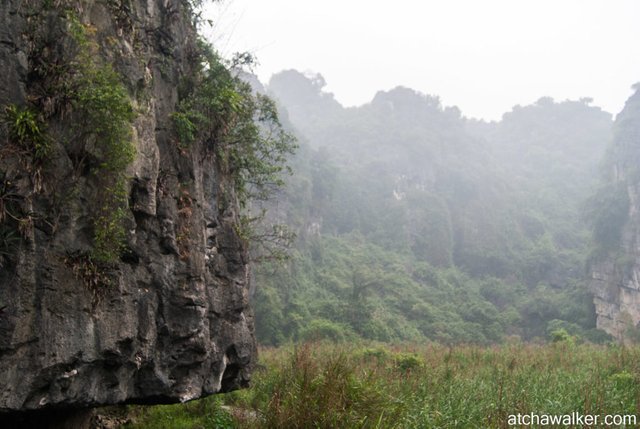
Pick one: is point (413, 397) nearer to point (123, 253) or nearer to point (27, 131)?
point (123, 253)

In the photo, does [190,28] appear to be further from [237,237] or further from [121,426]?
[121,426]

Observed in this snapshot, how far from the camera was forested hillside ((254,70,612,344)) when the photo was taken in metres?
32.2

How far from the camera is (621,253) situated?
34.9 metres

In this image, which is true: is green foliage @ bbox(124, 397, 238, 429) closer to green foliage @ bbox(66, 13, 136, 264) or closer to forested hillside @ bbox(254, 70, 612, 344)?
green foliage @ bbox(66, 13, 136, 264)

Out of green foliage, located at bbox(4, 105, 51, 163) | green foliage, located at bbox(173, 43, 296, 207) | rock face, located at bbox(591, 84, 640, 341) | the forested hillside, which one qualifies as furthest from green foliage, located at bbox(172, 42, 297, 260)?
rock face, located at bbox(591, 84, 640, 341)

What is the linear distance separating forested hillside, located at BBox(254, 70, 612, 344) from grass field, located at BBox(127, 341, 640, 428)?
48.2ft

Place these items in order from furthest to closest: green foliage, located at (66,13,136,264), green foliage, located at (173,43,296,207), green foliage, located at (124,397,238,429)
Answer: green foliage, located at (124,397,238,429)
green foliage, located at (173,43,296,207)
green foliage, located at (66,13,136,264)

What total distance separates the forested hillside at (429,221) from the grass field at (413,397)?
14694 millimetres

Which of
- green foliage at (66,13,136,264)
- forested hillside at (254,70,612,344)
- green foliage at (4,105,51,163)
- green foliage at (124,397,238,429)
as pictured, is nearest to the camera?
green foliage at (4,105,51,163)

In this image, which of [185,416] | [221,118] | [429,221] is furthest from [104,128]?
[429,221]

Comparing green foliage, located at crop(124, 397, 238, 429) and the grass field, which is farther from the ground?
the grass field

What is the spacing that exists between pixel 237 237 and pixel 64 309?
350cm

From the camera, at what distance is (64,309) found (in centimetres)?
436

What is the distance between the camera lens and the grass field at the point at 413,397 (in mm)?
5297
